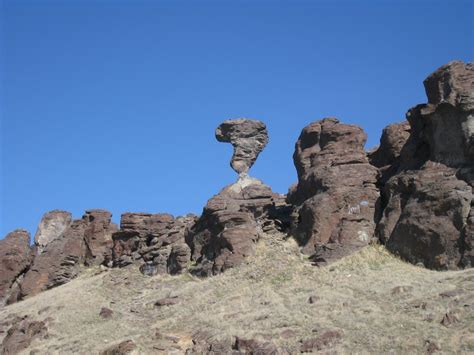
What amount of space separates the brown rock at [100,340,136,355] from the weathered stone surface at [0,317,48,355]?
794cm

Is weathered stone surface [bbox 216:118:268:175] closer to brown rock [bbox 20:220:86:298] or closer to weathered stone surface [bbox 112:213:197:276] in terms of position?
weathered stone surface [bbox 112:213:197:276]

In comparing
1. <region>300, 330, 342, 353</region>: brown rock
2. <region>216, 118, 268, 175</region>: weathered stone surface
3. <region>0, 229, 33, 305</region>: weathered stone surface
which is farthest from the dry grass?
<region>216, 118, 268, 175</region>: weathered stone surface

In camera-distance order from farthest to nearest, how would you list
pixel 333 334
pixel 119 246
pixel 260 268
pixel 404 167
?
pixel 119 246, pixel 404 167, pixel 260 268, pixel 333 334

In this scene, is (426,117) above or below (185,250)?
above

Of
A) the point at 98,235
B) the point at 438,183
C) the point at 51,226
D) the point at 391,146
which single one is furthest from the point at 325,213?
the point at 51,226

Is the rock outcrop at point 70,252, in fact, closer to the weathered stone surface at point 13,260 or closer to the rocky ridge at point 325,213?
the rocky ridge at point 325,213

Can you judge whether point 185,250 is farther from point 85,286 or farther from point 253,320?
point 253,320

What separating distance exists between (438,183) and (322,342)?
15.8 meters

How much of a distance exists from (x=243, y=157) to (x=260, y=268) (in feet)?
56.9

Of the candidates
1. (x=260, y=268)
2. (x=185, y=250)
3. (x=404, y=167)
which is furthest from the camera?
(x=185, y=250)

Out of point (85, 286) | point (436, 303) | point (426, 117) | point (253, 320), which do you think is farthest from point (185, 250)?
point (436, 303)

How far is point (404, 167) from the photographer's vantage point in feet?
154

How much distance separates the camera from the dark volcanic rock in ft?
130

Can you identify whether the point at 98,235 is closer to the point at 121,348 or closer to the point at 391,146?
the point at 391,146
